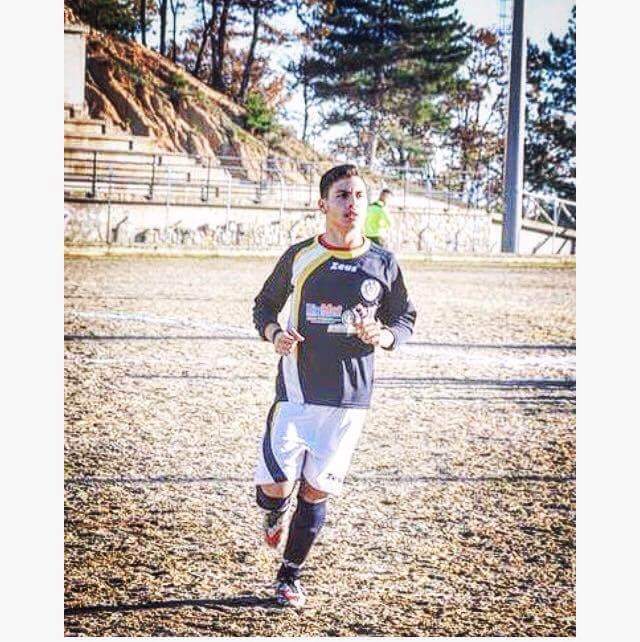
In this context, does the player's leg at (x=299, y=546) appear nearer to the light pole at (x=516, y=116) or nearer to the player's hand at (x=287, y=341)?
the player's hand at (x=287, y=341)

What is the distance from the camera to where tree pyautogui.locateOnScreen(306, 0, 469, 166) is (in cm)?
532

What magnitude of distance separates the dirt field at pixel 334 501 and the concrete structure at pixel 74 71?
57.2 inches

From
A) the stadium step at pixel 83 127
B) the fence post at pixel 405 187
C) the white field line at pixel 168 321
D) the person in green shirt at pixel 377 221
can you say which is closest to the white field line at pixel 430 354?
the white field line at pixel 168 321

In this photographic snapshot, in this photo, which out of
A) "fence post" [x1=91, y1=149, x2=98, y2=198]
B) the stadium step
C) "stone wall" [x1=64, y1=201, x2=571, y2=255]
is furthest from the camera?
"stone wall" [x1=64, y1=201, x2=571, y2=255]

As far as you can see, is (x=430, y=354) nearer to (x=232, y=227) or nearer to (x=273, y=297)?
(x=232, y=227)

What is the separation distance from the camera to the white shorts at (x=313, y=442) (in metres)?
2.82

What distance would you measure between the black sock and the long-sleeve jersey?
309 mm

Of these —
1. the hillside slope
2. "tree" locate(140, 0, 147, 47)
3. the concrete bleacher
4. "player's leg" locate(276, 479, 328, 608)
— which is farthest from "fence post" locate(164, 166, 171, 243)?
"player's leg" locate(276, 479, 328, 608)

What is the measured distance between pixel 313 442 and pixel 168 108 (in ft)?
13.2

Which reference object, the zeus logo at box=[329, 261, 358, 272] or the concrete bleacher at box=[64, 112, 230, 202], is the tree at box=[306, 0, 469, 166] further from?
the zeus logo at box=[329, 261, 358, 272]

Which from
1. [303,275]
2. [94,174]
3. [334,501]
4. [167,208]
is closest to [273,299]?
[303,275]
